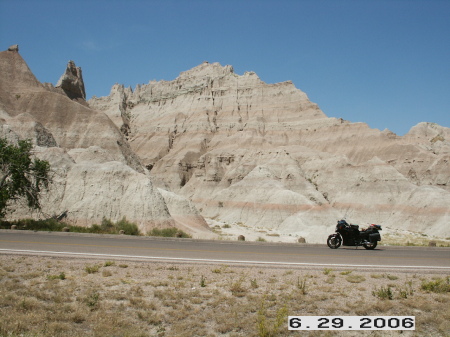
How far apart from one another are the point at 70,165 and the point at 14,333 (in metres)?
34.5

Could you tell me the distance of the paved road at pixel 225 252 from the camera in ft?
47.8

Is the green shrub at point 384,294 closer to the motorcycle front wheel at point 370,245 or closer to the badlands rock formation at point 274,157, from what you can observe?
the motorcycle front wheel at point 370,245

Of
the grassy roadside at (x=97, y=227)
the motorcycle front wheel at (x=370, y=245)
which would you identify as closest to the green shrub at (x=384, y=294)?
the motorcycle front wheel at (x=370, y=245)

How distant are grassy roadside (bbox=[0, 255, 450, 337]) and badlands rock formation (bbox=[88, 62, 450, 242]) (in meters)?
25.1

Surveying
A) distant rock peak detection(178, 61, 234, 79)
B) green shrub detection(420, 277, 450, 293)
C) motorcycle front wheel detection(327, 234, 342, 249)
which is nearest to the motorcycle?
motorcycle front wheel detection(327, 234, 342, 249)

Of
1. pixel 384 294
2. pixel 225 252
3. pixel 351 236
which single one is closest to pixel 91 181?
pixel 225 252

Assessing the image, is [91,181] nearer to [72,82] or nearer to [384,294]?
[384,294]

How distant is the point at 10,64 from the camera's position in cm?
6869

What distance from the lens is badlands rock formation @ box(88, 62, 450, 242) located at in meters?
63.4

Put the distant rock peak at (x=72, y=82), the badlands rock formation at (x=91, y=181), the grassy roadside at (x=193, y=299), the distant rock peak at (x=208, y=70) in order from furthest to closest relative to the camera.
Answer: the distant rock peak at (x=208, y=70) < the distant rock peak at (x=72, y=82) < the badlands rock formation at (x=91, y=181) < the grassy roadside at (x=193, y=299)

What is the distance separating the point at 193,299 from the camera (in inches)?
371

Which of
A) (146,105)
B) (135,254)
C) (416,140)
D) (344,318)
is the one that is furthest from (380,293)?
(146,105)

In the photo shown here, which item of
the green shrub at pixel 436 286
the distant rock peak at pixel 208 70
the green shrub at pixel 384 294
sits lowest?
the green shrub at pixel 384 294

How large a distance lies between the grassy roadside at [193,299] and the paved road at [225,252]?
6.04 ft
